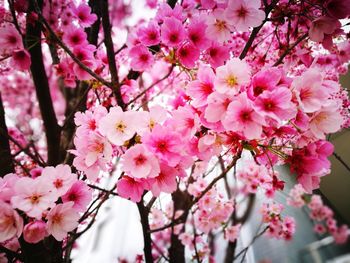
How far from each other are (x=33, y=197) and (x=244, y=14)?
1394mm

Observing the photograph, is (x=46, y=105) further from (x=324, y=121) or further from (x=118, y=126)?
(x=324, y=121)

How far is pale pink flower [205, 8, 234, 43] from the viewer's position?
155cm

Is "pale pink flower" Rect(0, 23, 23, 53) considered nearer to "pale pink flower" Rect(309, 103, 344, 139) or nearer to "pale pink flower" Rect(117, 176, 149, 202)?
"pale pink flower" Rect(117, 176, 149, 202)

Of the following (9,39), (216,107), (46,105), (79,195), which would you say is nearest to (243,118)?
(216,107)

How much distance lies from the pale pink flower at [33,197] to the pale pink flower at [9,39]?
123cm

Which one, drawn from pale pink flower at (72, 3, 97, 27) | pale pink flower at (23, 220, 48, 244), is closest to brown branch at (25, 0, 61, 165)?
pale pink flower at (72, 3, 97, 27)

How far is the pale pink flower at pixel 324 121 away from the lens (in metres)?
1.13

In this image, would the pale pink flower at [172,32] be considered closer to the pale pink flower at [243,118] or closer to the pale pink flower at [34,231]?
the pale pink flower at [243,118]

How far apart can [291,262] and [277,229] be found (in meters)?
0.87

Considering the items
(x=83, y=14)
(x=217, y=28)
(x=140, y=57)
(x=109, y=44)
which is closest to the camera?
(x=109, y=44)

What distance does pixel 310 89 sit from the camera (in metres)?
1.09

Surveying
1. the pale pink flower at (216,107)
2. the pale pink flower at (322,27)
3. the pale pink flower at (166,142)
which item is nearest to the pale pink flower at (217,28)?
the pale pink flower at (322,27)

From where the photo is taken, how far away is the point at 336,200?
3.36 meters

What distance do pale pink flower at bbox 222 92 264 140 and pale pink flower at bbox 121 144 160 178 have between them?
1.08 feet
